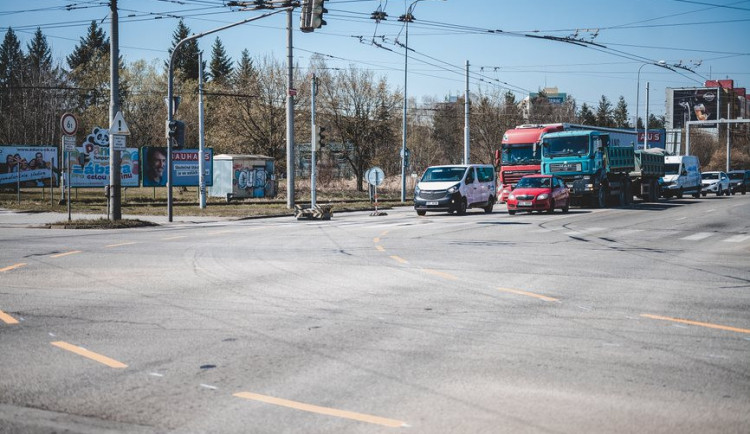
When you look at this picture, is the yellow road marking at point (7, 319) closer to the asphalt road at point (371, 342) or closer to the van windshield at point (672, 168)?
the asphalt road at point (371, 342)

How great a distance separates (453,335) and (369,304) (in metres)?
2.01

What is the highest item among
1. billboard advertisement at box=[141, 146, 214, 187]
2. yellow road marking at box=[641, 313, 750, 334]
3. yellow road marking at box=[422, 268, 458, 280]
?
billboard advertisement at box=[141, 146, 214, 187]

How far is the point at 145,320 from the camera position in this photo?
26.7 ft

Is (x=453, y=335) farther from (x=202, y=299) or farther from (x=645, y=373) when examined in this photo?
(x=202, y=299)

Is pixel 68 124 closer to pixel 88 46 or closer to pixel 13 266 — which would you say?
pixel 13 266

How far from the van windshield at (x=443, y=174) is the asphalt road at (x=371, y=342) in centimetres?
1598

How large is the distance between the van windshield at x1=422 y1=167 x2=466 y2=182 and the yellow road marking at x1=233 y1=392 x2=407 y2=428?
26.2 meters

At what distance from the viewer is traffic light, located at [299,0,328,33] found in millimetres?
18953

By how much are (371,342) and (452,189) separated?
23.7m

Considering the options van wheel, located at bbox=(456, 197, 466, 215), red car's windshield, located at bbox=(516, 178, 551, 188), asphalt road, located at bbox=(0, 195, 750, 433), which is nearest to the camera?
asphalt road, located at bbox=(0, 195, 750, 433)

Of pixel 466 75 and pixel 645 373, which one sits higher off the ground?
pixel 466 75

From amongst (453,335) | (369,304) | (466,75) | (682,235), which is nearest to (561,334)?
(453,335)

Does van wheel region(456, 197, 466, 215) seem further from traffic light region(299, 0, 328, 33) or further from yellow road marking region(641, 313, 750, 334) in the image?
yellow road marking region(641, 313, 750, 334)

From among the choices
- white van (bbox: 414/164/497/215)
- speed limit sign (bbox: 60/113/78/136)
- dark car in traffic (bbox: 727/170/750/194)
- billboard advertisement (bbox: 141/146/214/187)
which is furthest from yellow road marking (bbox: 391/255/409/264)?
dark car in traffic (bbox: 727/170/750/194)
